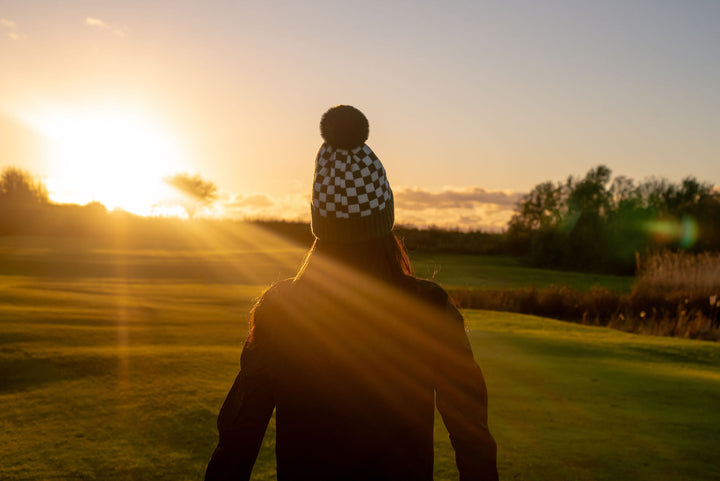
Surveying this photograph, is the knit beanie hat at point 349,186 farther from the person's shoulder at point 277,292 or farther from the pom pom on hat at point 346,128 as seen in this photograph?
the person's shoulder at point 277,292

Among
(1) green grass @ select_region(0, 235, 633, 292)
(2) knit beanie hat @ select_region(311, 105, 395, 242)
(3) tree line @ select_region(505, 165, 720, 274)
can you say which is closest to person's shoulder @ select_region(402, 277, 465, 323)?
(2) knit beanie hat @ select_region(311, 105, 395, 242)

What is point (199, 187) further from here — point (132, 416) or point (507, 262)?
point (132, 416)

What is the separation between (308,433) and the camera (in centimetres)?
175

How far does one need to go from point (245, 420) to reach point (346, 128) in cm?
99

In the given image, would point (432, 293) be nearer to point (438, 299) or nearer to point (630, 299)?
point (438, 299)

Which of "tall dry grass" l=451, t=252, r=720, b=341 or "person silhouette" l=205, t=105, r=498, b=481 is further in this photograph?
"tall dry grass" l=451, t=252, r=720, b=341

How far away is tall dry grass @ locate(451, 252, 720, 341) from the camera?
53.8 ft

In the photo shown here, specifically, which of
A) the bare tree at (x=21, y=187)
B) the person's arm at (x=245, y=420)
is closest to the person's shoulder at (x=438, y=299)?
the person's arm at (x=245, y=420)

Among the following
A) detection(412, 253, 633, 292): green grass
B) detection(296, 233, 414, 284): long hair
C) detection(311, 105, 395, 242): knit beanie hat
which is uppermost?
detection(311, 105, 395, 242): knit beanie hat

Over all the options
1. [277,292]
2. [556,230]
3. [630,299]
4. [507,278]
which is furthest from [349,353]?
[556,230]

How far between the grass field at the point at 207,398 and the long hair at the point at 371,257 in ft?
6.89

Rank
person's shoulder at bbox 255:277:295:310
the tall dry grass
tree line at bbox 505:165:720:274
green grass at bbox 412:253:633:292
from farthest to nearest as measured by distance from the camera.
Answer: tree line at bbox 505:165:720:274, green grass at bbox 412:253:633:292, the tall dry grass, person's shoulder at bbox 255:277:295:310

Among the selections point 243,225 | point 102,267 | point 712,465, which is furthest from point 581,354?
point 243,225

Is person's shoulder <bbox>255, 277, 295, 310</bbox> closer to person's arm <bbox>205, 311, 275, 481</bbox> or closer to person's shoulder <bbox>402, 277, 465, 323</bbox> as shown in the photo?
person's arm <bbox>205, 311, 275, 481</bbox>
